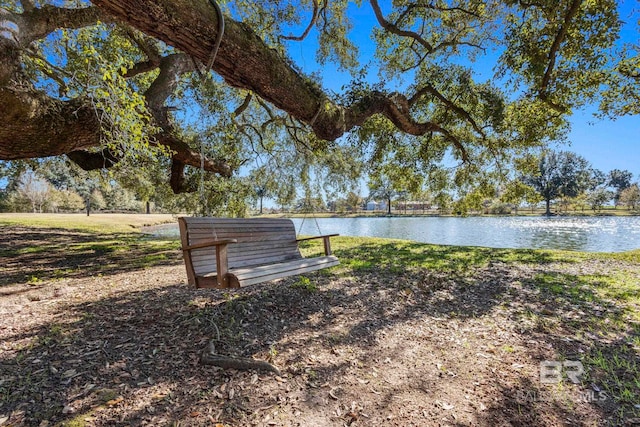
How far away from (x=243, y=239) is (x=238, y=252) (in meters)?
0.19

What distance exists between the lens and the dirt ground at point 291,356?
78.7 inches

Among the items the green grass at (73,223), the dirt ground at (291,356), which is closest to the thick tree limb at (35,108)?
the dirt ground at (291,356)

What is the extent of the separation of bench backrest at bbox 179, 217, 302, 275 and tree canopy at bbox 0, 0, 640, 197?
0.71 metres

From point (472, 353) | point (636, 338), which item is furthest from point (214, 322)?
point (636, 338)

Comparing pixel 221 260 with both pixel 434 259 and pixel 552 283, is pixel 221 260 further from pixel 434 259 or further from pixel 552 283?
pixel 434 259

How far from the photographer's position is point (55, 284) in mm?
4758

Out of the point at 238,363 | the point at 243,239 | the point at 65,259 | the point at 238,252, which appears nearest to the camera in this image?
the point at 238,363

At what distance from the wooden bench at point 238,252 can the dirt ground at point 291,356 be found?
1.94 ft

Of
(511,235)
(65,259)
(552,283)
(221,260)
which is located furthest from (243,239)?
(511,235)

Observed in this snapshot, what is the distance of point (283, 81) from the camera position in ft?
12.5

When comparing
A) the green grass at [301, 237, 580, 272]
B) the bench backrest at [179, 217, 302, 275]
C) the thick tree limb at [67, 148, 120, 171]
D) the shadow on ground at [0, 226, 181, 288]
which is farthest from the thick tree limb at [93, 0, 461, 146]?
the shadow on ground at [0, 226, 181, 288]

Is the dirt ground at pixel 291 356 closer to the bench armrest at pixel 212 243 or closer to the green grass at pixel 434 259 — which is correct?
the bench armrest at pixel 212 243

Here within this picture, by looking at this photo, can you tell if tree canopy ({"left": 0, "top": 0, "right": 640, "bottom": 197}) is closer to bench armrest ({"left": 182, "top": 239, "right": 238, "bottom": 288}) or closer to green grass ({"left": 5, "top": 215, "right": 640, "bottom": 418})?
bench armrest ({"left": 182, "top": 239, "right": 238, "bottom": 288})

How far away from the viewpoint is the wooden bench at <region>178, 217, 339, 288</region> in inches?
109
